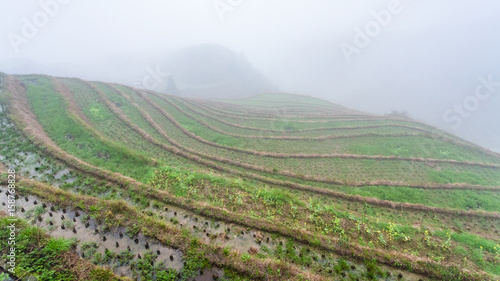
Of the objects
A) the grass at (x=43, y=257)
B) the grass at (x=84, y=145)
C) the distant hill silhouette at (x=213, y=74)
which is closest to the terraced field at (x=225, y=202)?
the grass at (x=43, y=257)

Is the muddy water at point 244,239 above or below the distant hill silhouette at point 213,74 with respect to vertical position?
below

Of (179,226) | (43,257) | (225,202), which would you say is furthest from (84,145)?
(225,202)

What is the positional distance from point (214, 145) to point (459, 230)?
→ 97.3 ft

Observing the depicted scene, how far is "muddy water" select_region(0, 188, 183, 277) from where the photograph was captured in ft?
34.7

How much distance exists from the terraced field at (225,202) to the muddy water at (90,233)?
7 centimetres

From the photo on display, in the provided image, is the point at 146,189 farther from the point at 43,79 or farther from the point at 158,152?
the point at 43,79

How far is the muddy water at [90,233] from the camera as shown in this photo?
34.7ft

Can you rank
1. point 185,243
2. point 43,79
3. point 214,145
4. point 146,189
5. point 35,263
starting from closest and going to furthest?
point 35,263
point 185,243
point 146,189
point 214,145
point 43,79

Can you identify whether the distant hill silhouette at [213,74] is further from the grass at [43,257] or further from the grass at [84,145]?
the grass at [43,257]

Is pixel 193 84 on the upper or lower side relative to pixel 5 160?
upper

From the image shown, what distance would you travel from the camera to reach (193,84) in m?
130

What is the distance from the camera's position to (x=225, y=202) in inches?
637

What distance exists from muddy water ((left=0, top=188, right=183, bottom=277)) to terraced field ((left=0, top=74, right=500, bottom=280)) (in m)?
0.07

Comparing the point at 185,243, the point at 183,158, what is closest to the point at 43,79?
the point at 183,158
